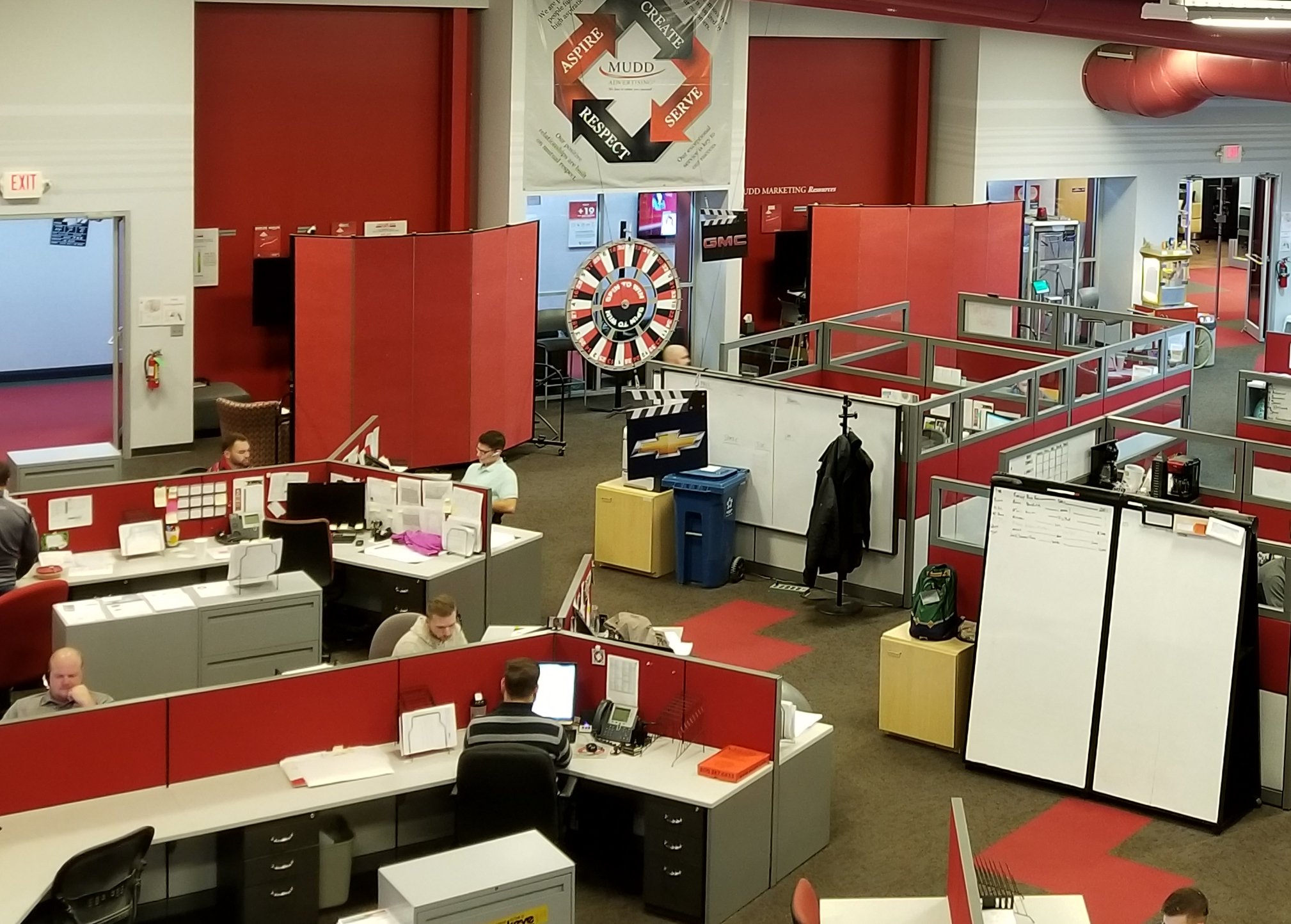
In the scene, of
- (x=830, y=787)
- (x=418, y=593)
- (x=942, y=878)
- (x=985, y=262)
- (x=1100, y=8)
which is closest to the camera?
(x=942, y=878)

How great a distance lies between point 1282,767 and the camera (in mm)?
7137

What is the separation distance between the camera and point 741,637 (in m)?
9.29

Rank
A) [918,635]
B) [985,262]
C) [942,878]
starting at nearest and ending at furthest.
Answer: [942,878]
[918,635]
[985,262]

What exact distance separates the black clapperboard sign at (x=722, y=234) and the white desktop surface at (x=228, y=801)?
30.1 ft

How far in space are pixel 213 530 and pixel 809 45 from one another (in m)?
9.78

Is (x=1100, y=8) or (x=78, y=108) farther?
(x=78, y=108)

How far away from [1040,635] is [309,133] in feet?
27.0

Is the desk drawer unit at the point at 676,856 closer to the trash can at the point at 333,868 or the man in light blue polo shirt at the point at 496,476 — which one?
the trash can at the point at 333,868

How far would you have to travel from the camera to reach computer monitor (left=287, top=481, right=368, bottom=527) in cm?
880

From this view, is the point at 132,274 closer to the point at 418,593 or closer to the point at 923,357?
the point at 418,593

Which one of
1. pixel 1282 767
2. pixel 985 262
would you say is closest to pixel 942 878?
pixel 1282 767

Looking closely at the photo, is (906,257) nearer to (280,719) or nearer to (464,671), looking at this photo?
(464,671)

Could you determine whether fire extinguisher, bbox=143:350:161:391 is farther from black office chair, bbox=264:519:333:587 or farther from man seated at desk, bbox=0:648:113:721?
man seated at desk, bbox=0:648:113:721

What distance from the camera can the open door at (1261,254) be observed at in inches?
749
